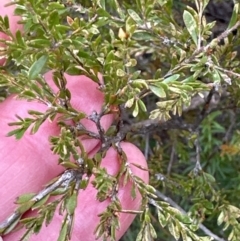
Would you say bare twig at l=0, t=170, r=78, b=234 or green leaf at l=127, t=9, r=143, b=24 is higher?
green leaf at l=127, t=9, r=143, b=24

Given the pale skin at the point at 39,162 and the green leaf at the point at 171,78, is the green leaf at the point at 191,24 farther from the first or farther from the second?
the pale skin at the point at 39,162

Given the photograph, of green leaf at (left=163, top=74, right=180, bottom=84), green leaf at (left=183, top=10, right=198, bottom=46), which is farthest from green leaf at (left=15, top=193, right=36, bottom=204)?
green leaf at (left=183, top=10, right=198, bottom=46)

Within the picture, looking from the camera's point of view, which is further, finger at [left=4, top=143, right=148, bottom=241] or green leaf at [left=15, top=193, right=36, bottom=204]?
finger at [left=4, top=143, right=148, bottom=241]

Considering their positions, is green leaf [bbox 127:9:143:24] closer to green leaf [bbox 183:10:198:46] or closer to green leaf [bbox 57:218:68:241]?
green leaf [bbox 183:10:198:46]

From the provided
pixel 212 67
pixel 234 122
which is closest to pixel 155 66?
pixel 234 122

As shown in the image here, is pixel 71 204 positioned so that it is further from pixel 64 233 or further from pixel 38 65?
pixel 38 65

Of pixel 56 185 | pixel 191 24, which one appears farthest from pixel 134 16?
pixel 56 185

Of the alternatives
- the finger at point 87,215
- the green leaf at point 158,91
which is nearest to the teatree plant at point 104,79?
the green leaf at point 158,91

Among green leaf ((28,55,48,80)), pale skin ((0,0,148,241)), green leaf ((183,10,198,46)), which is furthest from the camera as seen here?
pale skin ((0,0,148,241))
